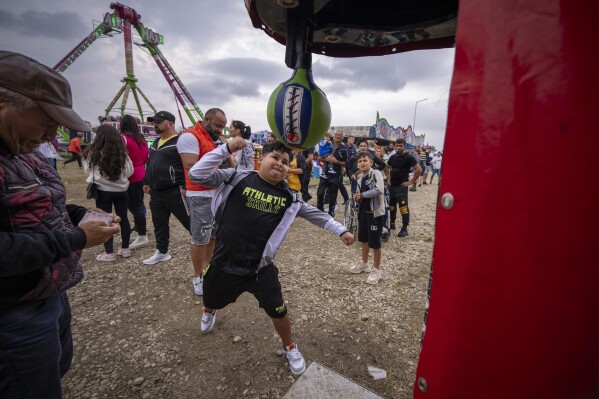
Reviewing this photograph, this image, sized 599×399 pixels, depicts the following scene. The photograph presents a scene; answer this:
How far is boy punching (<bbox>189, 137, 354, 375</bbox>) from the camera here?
7.25 ft

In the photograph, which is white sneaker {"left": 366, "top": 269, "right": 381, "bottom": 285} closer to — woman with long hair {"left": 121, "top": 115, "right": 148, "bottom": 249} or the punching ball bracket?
the punching ball bracket

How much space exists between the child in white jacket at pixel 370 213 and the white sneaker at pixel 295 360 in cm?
188

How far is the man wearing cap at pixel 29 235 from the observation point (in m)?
1.04

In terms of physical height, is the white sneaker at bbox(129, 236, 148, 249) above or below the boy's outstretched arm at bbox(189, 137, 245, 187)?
below

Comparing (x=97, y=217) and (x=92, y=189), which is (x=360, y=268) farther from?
(x=92, y=189)

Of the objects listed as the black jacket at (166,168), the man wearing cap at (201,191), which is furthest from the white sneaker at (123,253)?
the man wearing cap at (201,191)

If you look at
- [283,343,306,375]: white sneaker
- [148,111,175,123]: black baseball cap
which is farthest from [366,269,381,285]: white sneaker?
[148,111,175,123]: black baseball cap

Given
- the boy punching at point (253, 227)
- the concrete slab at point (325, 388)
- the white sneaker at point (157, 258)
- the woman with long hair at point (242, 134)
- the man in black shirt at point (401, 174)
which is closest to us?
the concrete slab at point (325, 388)

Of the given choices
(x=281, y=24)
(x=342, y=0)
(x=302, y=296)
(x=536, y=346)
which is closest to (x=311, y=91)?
(x=281, y=24)

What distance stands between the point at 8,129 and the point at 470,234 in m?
1.70

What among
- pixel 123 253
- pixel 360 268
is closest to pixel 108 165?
pixel 123 253

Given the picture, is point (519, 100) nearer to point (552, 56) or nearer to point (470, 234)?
point (552, 56)

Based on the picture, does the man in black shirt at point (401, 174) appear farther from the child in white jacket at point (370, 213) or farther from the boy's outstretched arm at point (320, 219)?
the boy's outstretched arm at point (320, 219)

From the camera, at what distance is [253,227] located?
7.25 ft
